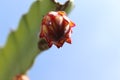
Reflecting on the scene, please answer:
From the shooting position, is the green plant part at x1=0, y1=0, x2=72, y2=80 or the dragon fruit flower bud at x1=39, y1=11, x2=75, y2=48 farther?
the green plant part at x1=0, y1=0, x2=72, y2=80

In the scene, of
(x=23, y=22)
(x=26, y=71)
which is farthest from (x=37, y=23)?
(x=26, y=71)

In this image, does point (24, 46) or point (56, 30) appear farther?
point (24, 46)

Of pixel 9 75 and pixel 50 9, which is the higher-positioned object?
pixel 50 9

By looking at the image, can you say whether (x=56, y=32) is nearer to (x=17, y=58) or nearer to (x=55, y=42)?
(x=55, y=42)

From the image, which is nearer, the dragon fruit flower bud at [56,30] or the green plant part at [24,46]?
the dragon fruit flower bud at [56,30]
